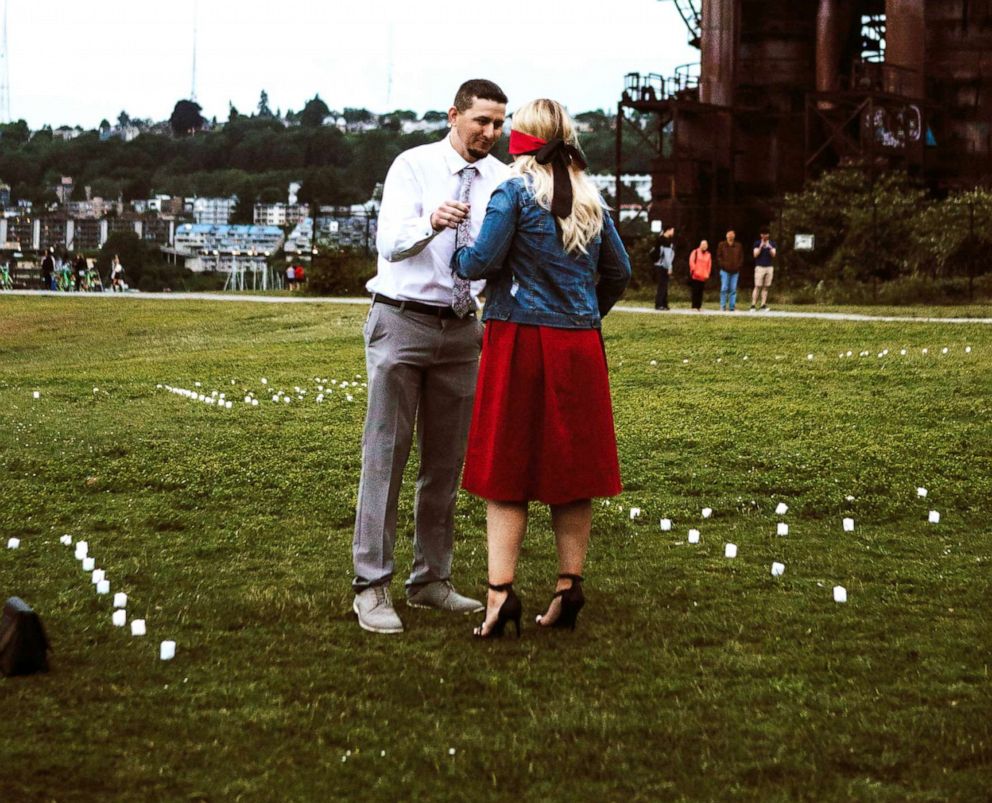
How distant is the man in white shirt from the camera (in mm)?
5891

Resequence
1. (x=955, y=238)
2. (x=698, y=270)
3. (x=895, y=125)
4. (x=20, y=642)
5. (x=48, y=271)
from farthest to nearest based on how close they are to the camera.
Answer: (x=48, y=271)
(x=895, y=125)
(x=955, y=238)
(x=698, y=270)
(x=20, y=642)

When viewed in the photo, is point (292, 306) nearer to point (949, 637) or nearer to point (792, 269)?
point (792, 269)

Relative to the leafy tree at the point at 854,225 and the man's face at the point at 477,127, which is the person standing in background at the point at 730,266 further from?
the man's face at the point at 477,127

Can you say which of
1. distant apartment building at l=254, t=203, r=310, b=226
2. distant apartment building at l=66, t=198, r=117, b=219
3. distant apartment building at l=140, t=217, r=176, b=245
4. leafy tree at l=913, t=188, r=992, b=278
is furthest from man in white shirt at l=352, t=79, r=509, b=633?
distant apartment building at l=66, t=198, r=117, b=219

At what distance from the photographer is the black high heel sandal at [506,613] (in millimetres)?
5848

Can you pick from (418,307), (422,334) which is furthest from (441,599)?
(418,307)

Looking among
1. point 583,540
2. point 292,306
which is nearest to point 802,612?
point 583,540

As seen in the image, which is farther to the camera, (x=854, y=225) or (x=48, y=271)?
(x=48, y=271)

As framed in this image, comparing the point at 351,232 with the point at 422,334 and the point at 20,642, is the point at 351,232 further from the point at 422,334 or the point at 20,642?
the point at 20,642

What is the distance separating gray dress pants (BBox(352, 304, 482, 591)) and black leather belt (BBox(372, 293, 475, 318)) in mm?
19

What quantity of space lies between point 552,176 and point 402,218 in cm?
65

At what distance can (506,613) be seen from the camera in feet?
19.2

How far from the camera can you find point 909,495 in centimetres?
987

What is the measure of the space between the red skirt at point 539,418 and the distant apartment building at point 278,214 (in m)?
166
